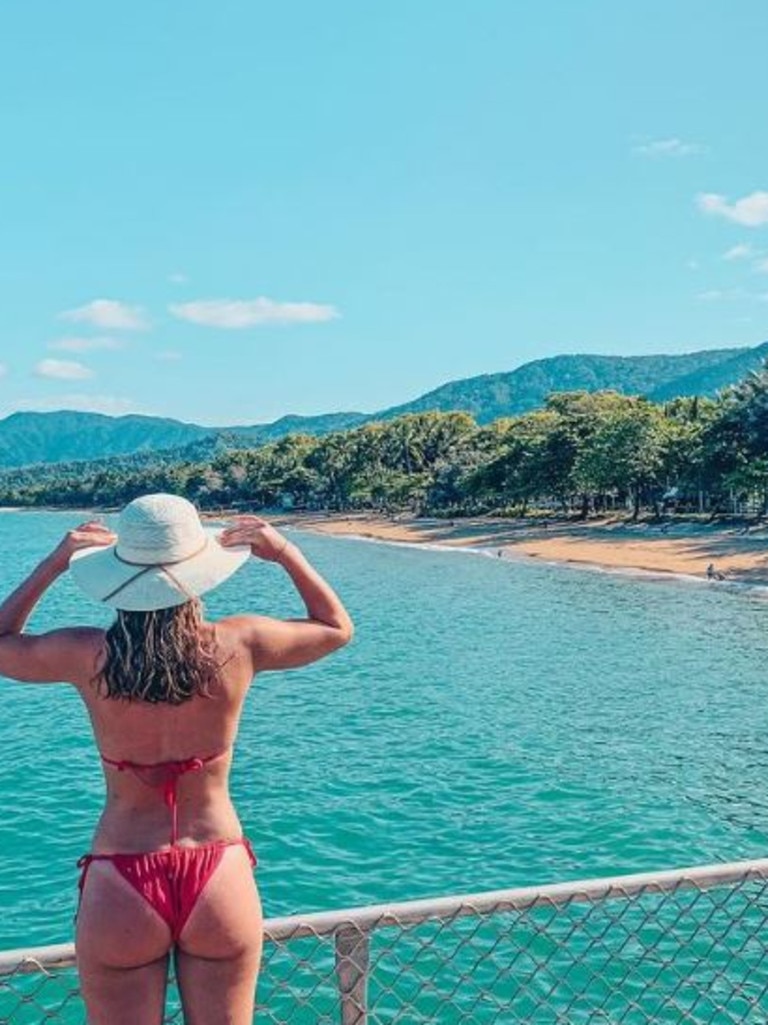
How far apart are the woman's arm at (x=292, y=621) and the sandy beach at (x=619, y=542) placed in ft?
152

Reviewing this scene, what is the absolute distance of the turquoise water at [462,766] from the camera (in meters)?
13.9

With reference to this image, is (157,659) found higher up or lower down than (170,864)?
higher up

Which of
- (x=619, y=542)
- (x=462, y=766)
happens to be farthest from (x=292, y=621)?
(x=619, y=542)

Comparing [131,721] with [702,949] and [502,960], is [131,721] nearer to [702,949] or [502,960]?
[502,960]

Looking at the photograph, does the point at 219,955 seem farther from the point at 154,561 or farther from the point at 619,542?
the point at 619,542

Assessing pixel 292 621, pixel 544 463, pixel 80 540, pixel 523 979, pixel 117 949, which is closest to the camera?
pixel 117 949

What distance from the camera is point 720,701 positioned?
23.6 m

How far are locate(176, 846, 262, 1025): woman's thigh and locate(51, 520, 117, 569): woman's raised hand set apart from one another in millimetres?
1094

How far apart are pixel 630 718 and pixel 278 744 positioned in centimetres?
793

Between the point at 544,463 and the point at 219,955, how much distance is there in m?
81.9

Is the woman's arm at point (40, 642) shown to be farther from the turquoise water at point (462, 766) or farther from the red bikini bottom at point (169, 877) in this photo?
the turquoise water at point (462, 766)

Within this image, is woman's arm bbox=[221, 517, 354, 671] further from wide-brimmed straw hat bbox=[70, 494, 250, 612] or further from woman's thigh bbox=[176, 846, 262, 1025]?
woman's thigh bbox=[176, 846, 262, 1025]

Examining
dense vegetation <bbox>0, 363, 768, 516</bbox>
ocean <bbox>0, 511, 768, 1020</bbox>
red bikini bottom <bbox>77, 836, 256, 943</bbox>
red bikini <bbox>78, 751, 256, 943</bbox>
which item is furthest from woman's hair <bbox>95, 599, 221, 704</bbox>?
dense vegetation <bbox>0, 363, 768, 516</bbox>

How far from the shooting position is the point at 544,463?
83438 mm
